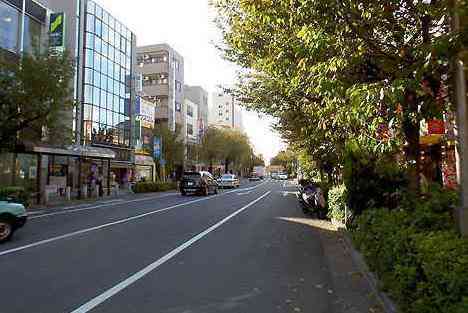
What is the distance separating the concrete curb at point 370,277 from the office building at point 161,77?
208 ft

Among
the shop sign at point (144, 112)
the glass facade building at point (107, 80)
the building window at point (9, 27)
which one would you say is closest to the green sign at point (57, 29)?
the building window at point (9, 27)

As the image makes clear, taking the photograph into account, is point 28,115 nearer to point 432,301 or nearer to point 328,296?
point 328,296

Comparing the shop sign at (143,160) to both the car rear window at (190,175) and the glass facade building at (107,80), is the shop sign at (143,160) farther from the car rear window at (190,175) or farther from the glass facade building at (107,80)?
the car rear window at (190,175)

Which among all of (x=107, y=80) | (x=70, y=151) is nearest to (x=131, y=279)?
(x=70, y=151)

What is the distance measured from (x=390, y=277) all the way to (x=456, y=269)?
2.03m

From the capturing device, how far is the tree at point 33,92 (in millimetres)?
22812

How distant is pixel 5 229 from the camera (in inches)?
494

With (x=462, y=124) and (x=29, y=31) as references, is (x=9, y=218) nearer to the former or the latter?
(x=462, y=124)

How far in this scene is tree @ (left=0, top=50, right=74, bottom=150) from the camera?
22.8 meters

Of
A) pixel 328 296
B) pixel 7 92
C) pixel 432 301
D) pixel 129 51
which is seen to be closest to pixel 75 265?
pixel 328 296

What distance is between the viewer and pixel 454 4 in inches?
219

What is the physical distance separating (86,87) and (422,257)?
140 ft

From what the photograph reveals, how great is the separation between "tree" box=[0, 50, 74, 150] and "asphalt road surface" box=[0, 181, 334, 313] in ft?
29.3

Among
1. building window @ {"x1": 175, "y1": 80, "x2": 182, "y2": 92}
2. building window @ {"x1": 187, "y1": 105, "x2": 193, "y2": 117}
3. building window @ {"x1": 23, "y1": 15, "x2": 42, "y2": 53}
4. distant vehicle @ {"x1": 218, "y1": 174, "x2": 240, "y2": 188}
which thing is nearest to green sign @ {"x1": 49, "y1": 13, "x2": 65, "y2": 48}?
building window @ {"x1": 23, "y1": 15, "x2": 42, "y2": 53}
